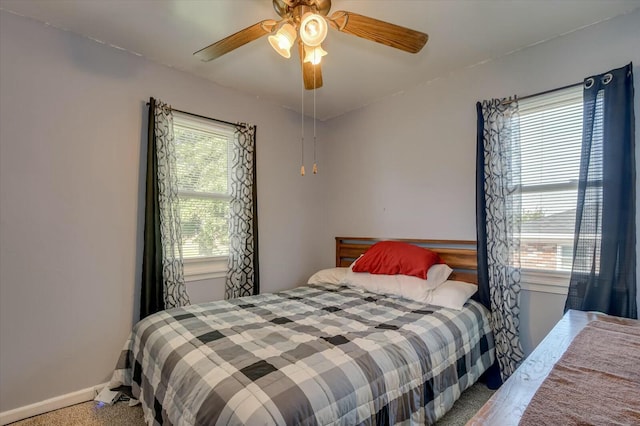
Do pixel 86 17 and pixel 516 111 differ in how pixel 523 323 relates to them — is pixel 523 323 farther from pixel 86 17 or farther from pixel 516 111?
pixel 86 17

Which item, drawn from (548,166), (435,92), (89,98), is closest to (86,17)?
(89,98)

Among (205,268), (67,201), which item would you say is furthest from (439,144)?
(67,201)

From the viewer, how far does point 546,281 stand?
2.20 metres

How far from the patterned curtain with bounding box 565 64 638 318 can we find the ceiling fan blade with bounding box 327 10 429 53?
1.35 m

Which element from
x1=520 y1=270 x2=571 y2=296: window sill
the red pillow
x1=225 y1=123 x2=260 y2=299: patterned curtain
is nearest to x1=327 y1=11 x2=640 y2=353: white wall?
x1=520 y1=270 x2=571 y2=296: window sill

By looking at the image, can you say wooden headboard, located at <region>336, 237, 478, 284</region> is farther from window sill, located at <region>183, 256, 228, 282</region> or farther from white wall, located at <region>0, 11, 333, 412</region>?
white wall, located at <region>0, 11, 333, 412</region>

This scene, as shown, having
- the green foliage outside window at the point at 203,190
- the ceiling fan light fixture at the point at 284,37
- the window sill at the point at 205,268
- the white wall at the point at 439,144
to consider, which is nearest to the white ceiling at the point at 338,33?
the white wall at the point at 439,144

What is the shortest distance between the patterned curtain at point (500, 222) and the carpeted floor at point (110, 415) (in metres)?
0.44

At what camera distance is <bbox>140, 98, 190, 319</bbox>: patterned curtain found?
93.9 inches

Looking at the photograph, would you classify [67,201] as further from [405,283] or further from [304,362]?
[405,283]

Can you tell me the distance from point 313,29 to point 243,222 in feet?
6.31

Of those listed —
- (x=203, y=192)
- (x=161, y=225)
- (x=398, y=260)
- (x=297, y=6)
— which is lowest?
(x=398, y=260)

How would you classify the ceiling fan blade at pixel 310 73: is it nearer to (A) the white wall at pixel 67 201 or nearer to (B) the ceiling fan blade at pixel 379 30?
(B) the ceiling fan blade at pixel 379 30

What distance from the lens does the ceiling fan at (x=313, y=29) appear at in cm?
149
